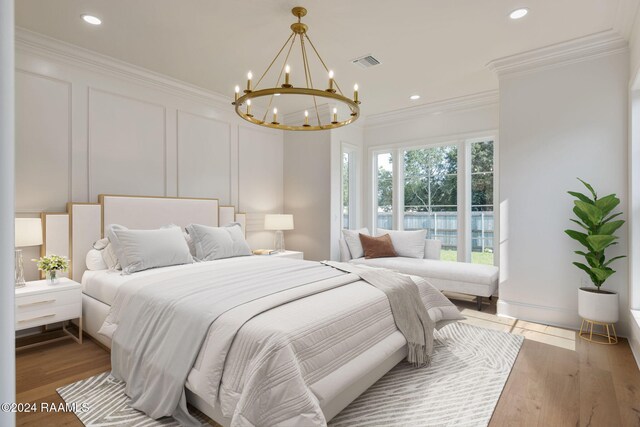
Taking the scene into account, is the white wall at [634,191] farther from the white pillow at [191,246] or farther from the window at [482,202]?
the white pillow at [191,246]

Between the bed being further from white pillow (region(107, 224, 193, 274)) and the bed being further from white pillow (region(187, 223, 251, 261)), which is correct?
white pillow (region(187, 223, 251, 261))

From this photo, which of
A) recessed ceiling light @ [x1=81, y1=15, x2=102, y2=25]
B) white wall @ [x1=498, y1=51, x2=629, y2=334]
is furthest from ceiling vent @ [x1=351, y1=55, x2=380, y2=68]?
recessed ceiling light @ [x1=81, y1=15, x2=102, y2=25]

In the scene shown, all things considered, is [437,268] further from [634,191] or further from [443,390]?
[443,390]

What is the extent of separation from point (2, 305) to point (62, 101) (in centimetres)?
389

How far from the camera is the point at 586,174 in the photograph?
10.6 ft

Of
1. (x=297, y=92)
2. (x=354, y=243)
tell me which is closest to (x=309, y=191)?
(x=354, y=243)

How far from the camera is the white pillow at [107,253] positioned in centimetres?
316

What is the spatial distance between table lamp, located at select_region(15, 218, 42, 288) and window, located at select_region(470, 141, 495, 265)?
16.3 feet

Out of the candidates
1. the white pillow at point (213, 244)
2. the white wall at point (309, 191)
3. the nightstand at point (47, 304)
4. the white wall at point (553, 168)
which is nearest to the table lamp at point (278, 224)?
the white wall at point (309, 191)

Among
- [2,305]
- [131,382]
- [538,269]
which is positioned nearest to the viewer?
[2,305]

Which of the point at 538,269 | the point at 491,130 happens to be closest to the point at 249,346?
the point at 538,269

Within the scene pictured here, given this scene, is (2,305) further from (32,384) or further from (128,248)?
(128,248)

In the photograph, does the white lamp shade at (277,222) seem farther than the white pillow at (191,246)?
Yes

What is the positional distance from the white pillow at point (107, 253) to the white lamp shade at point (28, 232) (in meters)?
0.46
